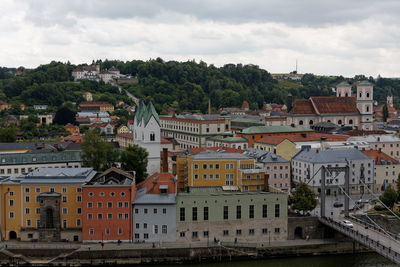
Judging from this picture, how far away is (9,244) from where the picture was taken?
3766 cm

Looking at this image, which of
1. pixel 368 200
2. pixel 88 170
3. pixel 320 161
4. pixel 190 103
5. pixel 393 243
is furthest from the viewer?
pixel 190 103

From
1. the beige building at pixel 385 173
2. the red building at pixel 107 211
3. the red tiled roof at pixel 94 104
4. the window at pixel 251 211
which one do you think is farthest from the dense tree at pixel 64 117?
the window at pixel 251 211

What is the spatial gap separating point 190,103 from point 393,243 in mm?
108839

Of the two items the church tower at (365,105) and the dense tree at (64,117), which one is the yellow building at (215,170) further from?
the dense tree at (64,117)

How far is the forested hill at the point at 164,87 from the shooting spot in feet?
419

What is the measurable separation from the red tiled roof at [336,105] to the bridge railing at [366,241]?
4897 centimetres

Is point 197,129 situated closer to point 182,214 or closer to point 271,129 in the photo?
point 271,129

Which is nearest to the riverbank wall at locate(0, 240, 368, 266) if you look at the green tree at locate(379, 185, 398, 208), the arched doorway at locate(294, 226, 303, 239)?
the arched doorway at locate(294, 226, 303, 239)

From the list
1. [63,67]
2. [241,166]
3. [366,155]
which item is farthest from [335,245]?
[63,67]

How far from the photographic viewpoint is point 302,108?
87.4m

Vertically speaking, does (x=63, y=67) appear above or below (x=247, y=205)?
above

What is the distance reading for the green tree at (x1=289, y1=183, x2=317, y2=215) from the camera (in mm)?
41875

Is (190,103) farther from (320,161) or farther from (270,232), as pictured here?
(270,232)

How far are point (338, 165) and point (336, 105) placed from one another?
36.5 meters
